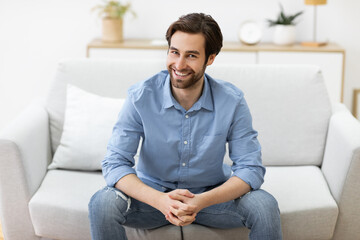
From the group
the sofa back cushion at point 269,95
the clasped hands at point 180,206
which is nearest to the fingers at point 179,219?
the clasped hands at point 180,206

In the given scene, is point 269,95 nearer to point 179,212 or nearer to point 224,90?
point 224,90

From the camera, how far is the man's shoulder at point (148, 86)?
6.98ft

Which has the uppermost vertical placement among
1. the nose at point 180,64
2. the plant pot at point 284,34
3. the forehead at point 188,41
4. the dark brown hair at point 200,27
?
the dark brown hair at point 200,27

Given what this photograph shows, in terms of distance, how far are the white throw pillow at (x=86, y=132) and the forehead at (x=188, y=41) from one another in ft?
2.05

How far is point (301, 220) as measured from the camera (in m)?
2.21

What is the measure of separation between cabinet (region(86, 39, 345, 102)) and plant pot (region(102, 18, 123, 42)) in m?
0.07

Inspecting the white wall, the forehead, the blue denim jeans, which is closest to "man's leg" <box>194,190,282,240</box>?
the blue denim jeans

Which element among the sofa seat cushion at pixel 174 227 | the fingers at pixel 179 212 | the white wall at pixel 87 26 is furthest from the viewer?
the white wall at pixel 87 26

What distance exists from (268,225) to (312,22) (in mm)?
2411

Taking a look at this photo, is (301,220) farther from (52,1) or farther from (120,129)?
(52,1)

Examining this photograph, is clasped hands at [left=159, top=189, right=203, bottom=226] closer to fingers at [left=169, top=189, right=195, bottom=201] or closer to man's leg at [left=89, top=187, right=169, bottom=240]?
fingers at [left=169, top=189, right=195, bottom=201]

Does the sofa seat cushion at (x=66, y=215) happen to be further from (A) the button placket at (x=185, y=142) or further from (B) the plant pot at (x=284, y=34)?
(B) the plant pot at (x=284, y=34)

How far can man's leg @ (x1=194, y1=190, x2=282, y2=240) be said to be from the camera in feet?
6.45

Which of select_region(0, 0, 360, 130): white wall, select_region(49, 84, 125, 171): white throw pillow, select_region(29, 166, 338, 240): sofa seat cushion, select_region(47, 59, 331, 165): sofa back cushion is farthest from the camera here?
select_region(0, 0, 360, 130): white wall
